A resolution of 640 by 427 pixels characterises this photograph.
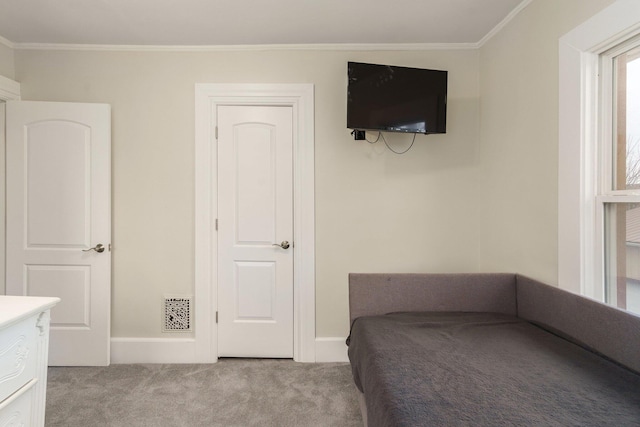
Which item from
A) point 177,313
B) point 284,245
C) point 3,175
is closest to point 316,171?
point 284,245

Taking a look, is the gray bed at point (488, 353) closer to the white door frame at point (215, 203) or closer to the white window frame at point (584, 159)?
the white window frame at point (584, 159)

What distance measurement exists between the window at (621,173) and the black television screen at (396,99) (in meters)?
0.98

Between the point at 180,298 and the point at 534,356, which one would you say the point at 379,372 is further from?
the point at 180,298

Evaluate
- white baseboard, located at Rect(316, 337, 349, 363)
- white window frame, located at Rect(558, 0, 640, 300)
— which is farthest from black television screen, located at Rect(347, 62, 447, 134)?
white baseboard, located at Rect(316, 337, 349, 363)

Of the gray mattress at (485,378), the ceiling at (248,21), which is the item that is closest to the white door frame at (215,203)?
the ceiling at (248,21)

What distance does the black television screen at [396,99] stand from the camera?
2322 mm

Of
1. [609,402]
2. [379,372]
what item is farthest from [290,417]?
[609,402]

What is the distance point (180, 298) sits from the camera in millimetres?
2604

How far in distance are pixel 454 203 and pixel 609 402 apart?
167 cm

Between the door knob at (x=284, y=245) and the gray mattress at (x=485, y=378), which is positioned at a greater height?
the door knob at (x=284, y=245)

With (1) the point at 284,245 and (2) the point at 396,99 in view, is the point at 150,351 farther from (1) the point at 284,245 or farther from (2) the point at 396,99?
(2) the point at 396,99

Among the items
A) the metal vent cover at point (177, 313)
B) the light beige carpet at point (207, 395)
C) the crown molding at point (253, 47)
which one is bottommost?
the light beige carpet at point (207, 395)

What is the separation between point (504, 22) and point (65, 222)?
349cm

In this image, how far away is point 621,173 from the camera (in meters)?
1.55
